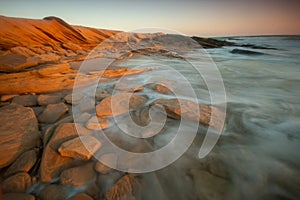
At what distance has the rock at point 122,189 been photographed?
3.09 ft

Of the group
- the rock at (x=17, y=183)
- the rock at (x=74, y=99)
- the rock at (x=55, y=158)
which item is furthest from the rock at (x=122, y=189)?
the rock at (x=74, y=99)

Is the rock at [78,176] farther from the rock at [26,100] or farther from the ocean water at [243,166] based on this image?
the rock at [26,100]

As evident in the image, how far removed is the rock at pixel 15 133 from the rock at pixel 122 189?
2.74 ft

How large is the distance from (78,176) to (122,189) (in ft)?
1.10

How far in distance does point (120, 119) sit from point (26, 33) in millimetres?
6971

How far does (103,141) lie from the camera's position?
1398 millimetres

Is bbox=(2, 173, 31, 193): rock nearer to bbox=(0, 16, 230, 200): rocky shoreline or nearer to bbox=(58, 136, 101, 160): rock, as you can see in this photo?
bbox=(0, 16, 230, 200): rocky shoreline

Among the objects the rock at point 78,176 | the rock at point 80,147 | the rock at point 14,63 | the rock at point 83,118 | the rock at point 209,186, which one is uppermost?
the rock at point 14,63

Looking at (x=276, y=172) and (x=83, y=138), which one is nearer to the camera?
(x=276, y=172)

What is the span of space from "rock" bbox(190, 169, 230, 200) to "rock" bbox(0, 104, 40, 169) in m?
1.40

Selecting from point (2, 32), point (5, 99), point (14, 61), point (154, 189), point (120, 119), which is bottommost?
point (154, 189)

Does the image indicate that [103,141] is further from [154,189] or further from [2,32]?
[2,32]

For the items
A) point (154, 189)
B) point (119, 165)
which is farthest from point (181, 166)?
point (119, 165)

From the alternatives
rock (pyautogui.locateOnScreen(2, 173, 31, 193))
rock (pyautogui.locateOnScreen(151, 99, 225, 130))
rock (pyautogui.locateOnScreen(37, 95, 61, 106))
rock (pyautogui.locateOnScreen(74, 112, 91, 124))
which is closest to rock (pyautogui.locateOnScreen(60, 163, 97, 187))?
rock (pyautogui.locateOnScreen(2, 173, 31, 193))
